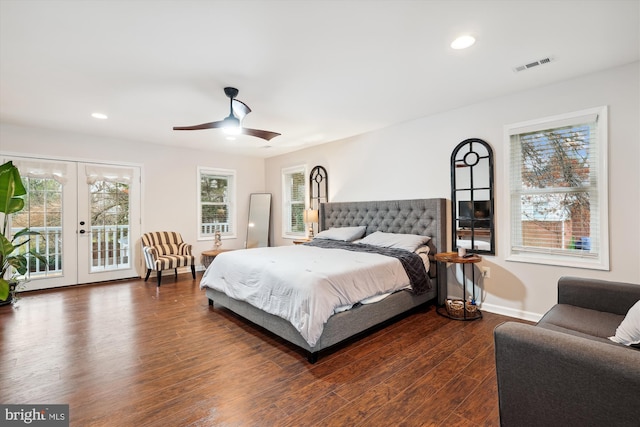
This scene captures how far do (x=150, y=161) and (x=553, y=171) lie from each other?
6215mm

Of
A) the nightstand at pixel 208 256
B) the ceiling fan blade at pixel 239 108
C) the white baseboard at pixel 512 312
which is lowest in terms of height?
the white baseboard at pixel 512 312

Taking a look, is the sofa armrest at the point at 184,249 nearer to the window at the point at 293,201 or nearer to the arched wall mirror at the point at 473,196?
the window at the point at 293,201

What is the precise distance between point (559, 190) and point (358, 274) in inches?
91.2

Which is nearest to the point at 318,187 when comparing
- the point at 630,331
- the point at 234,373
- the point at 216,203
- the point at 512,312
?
the point at 216,203

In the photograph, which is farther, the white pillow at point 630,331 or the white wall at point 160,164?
the white wall at point 160,164

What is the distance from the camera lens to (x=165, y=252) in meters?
5.41

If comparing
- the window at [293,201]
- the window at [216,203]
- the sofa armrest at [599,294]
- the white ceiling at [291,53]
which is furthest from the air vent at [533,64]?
the window at [216,203]

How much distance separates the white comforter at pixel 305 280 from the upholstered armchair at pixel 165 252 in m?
1.76

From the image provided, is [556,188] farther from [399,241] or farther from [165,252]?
[165,252]

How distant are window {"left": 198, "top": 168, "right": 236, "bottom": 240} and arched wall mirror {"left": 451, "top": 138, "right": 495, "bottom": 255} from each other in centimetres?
472

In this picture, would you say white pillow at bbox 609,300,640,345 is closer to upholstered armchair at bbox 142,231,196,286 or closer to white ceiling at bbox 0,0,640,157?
white ceiling at bbox 0,0,640,157

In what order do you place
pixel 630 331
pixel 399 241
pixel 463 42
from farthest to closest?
1. pixel 399 241
2. pixel 463 42
3. pixel 630 331

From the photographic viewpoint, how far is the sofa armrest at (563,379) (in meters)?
1.12

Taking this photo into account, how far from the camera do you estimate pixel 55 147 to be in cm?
473
